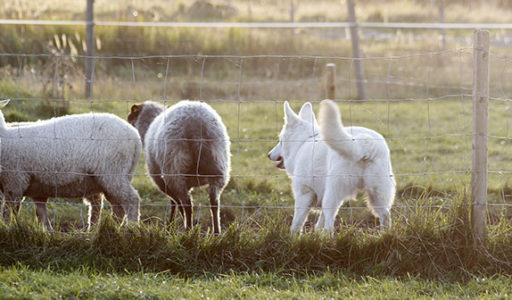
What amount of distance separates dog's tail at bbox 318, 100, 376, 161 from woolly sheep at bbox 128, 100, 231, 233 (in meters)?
1.22

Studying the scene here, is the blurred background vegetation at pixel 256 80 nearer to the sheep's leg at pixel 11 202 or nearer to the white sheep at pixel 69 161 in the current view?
the white sheep at pixel 69 161

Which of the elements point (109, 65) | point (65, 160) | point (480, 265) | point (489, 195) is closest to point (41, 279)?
point (65, 160)

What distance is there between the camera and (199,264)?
475 centimetres

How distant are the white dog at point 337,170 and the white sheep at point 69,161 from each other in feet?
4.84

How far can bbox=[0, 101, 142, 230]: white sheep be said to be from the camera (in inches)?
220

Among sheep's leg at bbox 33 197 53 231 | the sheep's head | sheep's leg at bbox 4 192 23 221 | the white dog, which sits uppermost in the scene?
the sheep's head

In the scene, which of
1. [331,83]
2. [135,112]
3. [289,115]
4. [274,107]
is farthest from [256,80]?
[289,115]

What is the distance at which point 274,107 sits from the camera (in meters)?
13.1

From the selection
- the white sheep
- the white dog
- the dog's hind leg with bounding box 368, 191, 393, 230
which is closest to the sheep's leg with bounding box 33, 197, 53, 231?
the white sheep

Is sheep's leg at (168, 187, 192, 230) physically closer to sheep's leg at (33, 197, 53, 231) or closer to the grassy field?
the grassy field

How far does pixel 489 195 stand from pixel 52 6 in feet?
40.3

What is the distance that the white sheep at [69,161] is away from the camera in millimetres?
5594

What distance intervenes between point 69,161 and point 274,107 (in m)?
7.78

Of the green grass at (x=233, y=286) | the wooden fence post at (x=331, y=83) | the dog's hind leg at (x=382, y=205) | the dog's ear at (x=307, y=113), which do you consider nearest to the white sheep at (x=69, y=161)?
the green grass at (x=233, y=286)
